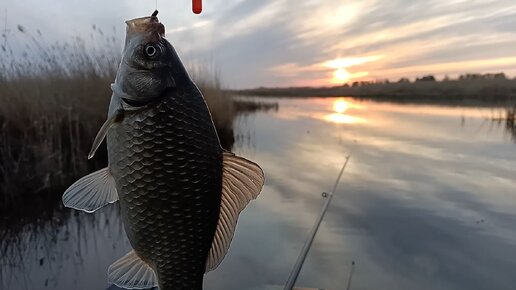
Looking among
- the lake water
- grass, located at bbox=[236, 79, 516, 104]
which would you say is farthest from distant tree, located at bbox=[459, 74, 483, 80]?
the lake water

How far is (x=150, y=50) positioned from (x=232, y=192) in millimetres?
427

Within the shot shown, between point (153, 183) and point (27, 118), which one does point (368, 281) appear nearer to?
point (153, 183)

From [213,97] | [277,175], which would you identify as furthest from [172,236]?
[213,97]

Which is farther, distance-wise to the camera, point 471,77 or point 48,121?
point 471,77

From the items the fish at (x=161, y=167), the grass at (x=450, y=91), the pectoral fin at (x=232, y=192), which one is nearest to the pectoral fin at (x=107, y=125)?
the fish at (x=161, y=167)

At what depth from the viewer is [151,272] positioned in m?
1.26

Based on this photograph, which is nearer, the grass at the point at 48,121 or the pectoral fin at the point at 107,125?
the pectoral fin at the point at 107,125

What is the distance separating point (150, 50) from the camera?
46.4 inches

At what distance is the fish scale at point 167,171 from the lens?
45.6 inches

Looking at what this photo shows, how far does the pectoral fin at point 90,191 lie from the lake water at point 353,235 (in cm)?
277

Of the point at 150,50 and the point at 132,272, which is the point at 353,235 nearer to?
the point at 132,272

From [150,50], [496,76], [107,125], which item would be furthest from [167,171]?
[496,76]

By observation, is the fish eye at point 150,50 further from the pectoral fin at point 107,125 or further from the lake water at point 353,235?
the lake water at point 353,235

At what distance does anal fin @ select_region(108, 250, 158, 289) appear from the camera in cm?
125
